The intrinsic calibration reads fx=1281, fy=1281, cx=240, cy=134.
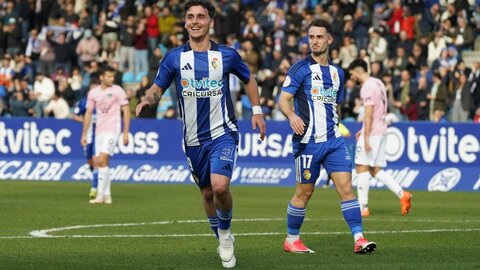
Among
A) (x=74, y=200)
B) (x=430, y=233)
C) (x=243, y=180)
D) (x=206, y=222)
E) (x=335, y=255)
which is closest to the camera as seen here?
(x=335, y=255)

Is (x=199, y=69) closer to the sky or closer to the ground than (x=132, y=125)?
closer to the sky

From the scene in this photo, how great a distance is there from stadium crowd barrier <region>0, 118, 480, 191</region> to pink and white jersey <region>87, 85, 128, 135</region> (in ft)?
24.9

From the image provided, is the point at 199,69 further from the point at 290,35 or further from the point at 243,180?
the point at 290,35

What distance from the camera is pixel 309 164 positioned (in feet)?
44.7

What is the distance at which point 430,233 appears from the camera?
15.9 m

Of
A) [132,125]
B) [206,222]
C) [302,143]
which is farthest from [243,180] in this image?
[302,143]

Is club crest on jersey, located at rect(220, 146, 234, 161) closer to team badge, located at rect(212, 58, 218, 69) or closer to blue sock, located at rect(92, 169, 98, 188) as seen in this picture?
team badge, located at rect(212, 58, 218, 69)

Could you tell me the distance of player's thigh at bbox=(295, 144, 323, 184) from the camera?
44.7 ft

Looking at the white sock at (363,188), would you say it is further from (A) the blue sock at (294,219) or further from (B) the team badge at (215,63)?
(B) the team badge at (215,63)

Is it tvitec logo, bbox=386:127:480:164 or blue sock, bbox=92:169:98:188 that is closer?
blue sock, bbox=92:169:98:188

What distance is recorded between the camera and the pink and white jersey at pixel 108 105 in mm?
22812

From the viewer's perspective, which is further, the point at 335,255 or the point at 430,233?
the point at 430,233

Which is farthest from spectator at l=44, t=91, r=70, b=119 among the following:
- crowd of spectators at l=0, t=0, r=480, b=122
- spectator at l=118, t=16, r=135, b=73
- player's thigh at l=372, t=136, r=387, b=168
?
player's thigh at l=372, t=136, r=387, b=168

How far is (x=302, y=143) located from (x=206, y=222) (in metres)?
4.47
